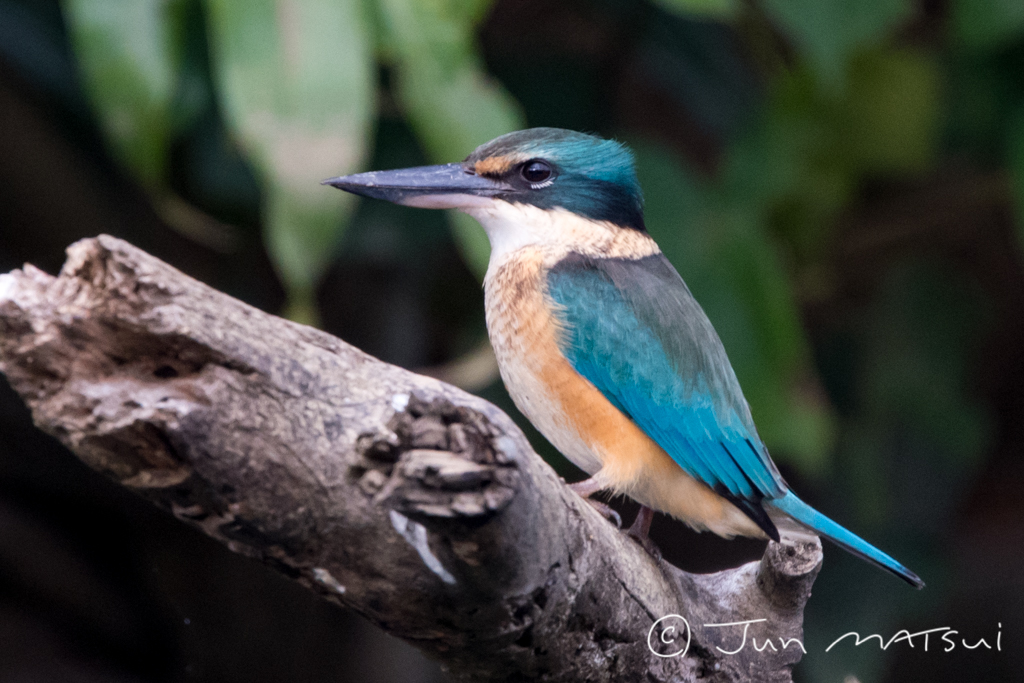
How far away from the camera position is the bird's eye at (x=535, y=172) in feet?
4.63

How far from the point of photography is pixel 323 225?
167 centimetres

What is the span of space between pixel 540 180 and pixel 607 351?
0.91 feet

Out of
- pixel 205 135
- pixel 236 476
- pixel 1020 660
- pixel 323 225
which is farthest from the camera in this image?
pixel 1020 660

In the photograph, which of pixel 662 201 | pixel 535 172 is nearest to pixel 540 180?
pixel 535 172

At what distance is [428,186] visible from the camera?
132cm

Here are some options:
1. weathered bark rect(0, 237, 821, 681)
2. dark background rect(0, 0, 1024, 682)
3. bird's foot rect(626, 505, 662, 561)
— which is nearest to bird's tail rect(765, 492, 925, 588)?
bird's foot rect(626, 505, 662, 561)

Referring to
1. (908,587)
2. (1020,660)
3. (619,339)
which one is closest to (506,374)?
(619,339)

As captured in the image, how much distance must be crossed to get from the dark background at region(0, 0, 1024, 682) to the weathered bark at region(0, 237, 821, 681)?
1448 millimetres

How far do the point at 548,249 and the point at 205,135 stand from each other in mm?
1504

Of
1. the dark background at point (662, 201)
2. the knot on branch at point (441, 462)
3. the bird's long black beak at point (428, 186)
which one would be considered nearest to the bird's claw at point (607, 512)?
the bird's long black beak at point (428, 186)

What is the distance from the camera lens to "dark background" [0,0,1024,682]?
260 centimetres

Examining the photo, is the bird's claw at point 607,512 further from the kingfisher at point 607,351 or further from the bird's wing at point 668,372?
the bird's wing at point 668,372

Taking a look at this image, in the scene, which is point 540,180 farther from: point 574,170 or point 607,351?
point 607,351

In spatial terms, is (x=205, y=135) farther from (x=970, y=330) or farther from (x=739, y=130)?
(x=970, y=330)
